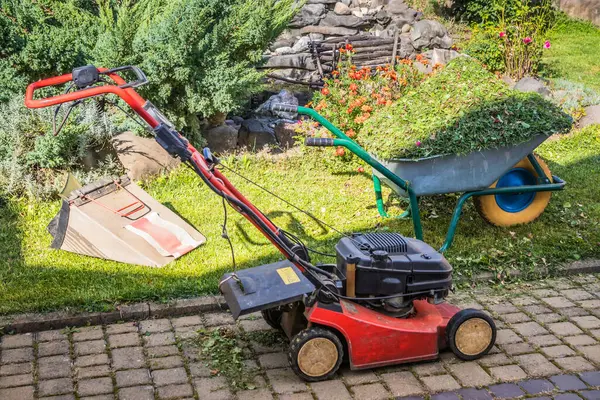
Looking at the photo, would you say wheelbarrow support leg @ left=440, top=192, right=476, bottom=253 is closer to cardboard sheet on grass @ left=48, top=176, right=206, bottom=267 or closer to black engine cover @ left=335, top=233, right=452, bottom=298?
black engine cover @ left=335, top=233, right=452, bottom=298

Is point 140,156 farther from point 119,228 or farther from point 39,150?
point 119,228

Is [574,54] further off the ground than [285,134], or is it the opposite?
[574,54]

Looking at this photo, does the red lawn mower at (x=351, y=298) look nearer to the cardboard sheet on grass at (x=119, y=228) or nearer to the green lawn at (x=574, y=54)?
the cardboard sheet on grass at (x=119, y=228)

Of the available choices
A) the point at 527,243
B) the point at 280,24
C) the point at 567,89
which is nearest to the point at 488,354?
the point at 527,243

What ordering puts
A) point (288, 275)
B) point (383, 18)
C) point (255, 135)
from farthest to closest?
point (383, 18) → point (255, 135) → point (288, 275)

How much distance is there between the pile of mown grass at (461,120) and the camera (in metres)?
5.11

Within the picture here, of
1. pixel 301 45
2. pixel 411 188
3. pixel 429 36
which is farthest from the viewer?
pixel 429 36

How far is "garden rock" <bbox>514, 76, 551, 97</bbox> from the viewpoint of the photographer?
9.77m

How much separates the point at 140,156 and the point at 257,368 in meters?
3.04

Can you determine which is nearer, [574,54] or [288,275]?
[288,275]

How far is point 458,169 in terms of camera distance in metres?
5.18

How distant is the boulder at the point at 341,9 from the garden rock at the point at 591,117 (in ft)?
19.6

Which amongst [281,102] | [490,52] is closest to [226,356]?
[281,102]

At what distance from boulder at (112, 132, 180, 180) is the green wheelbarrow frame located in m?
1.89
